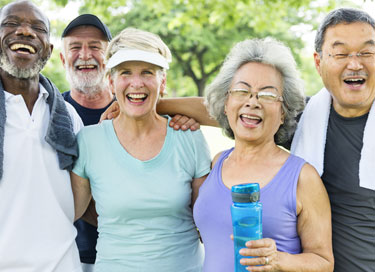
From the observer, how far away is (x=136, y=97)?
2564 mm

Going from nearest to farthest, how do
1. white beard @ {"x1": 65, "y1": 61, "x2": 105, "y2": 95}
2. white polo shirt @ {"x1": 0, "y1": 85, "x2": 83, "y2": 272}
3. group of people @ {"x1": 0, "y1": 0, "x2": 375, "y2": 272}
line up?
1. group of people @ {"x1": 0, "y1": 0, "x2": 375, "y2": 272}
2. white polo shirt @ {"x1": 0, "y1": 85, "x2": 83, "y2": 272}
3. white beard @ {"x1": 65, "y1": 61, "x2": 105, "y2": 95}

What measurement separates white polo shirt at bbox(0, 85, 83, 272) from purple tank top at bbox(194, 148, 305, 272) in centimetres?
82

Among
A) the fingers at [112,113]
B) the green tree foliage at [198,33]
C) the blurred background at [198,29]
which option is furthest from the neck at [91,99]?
the green tree foliage at [198,33]

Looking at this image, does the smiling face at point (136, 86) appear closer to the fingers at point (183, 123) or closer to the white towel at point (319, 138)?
the fingers at point (183, 123)

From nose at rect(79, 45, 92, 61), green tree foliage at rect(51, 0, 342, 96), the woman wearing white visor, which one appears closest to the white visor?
the woman wearing white visor

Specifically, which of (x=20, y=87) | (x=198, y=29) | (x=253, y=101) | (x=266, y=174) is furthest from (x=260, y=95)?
(x=198, y=29)

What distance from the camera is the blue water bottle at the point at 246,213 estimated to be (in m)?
1.81

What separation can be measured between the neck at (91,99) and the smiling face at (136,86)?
104 centimetres

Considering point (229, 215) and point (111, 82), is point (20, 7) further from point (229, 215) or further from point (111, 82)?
point (229, 215)

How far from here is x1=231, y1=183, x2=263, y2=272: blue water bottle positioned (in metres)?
1.81

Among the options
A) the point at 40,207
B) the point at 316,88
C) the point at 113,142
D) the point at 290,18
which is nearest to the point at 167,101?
the point at 113,142

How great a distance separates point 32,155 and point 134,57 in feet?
2.72

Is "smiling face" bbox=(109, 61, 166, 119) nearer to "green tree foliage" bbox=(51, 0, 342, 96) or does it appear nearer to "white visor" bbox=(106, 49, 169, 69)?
"white visor" bbox=(106, 49, 169, 69)

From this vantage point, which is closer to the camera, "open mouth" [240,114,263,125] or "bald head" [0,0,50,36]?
"open mouth" [240,114,263,125]
